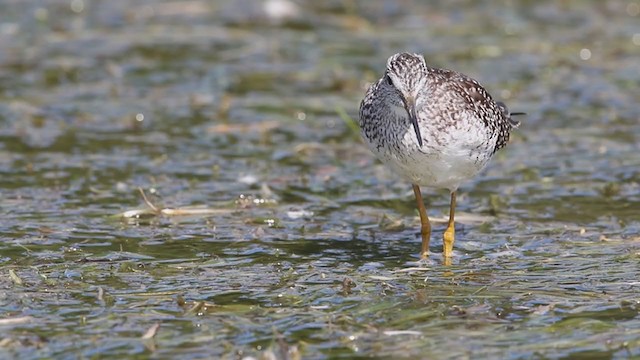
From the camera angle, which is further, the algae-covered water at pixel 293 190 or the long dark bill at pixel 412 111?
the long dark bill at pixel 412 111

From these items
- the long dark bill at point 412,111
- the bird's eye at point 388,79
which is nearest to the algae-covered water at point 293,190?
the long dark bill at point 412,111

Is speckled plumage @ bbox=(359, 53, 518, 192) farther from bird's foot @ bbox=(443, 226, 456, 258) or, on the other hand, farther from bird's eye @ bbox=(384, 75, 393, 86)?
bird's foot @ bbox=(443, 226, 456, 258)

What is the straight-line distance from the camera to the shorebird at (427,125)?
28.0ft

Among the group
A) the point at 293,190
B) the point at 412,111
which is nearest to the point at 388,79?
the point at 412,111

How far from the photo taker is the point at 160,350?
6980 millimetres

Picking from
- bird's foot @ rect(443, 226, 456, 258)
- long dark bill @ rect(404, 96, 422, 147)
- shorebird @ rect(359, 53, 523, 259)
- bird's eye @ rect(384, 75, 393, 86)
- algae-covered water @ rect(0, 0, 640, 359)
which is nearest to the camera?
algae-covered water @ rect(0, 0, 640, 359)

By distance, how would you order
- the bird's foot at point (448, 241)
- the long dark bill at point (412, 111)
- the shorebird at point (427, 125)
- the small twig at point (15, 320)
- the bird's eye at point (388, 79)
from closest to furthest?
the small twig at point (15, 320), the long dark bill at point (412, 111), the shorebird at point (427, 125), the bird's eye at point (388, 79), the bird's foot at point (448, 241)

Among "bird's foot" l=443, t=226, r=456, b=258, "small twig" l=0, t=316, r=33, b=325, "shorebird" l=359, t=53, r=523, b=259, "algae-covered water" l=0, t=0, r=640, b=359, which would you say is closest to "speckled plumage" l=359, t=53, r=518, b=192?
"shorebird" l=359, t=53, r=523, b=259

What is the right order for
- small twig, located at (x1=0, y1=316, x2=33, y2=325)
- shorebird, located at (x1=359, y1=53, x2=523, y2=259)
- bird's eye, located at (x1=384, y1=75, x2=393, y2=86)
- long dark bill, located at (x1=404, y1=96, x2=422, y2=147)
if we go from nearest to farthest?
1. small twig, located at (x1=0, y1=316, x2=33, y2=325)
2. long dark bill, located at (x1=404, y1=96, x2=422, y2=147)
3. shorebird, located at (x1=359, y1=53, x2=523, y2=259)
4. bird's eye, located at (x1=384, y1=75, x2=393, y2=86)

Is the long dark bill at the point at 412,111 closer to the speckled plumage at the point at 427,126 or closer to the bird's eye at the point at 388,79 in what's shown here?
the speckled plumage at the point at 427,126

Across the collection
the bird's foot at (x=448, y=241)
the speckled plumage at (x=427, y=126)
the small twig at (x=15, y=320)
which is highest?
the speckled plumage at (x=427, y=126)

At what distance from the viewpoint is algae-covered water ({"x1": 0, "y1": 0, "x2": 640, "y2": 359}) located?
7406 mm

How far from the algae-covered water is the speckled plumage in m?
0.73

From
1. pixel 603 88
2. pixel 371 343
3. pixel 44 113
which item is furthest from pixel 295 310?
pixel 603 88
